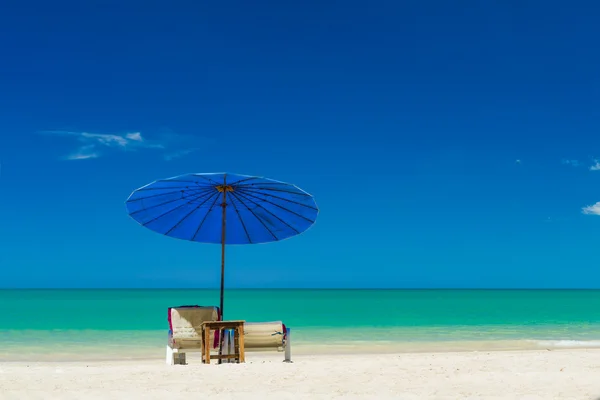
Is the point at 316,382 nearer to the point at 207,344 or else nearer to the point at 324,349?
the point at 207,344

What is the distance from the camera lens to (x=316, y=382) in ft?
17.1

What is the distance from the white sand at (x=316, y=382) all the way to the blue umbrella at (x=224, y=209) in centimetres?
142

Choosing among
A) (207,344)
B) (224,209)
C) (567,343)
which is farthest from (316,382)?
(567,343)

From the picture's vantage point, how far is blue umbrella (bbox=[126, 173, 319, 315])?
22.2ft

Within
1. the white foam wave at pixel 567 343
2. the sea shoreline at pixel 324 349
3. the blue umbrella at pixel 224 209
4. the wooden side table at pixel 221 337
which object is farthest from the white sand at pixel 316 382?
the white foam wave at pixel 567 343

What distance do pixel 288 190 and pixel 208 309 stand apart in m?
1.56

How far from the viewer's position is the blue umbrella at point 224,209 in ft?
22.2

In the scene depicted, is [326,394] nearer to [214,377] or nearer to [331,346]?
[214,377]

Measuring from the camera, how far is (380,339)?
574 inches

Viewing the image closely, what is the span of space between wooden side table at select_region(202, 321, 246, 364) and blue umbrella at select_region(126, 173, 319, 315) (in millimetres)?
373

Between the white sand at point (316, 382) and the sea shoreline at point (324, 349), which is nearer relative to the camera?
the white sand at point (316, 382)

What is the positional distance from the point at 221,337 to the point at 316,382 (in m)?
1.67

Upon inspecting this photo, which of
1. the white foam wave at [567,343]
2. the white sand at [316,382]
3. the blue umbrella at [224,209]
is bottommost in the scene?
the white foam wave at [567,343]

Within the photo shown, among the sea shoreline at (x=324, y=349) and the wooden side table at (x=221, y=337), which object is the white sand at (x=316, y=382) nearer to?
the wooden side table at (x=221, y=337)
